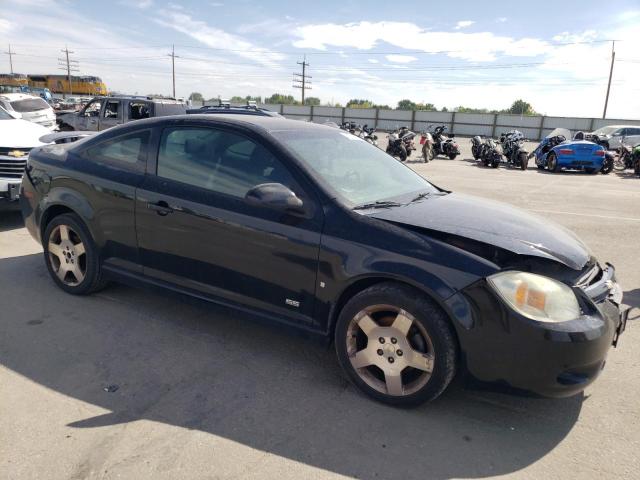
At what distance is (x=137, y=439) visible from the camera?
8.05 feet

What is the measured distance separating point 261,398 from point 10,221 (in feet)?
18.6

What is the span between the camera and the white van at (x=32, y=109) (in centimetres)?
1639

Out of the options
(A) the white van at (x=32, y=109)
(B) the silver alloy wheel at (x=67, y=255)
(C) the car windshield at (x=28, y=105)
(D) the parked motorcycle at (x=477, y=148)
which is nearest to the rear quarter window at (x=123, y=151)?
(B) the silver alloy wheel at (x=67, y=255)

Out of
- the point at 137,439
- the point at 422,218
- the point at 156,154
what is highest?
the point at 156,154

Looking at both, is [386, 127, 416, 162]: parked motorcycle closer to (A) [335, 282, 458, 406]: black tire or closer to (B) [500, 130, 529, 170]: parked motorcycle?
(B) [500, 130, 529, 170]: parked motorcycle

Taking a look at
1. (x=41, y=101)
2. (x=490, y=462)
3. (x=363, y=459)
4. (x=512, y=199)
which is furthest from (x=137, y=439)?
(x=41, y=101)

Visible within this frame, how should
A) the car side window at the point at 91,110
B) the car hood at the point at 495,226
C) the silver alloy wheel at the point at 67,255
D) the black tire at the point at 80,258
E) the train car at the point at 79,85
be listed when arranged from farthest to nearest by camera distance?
the train car at the point at 79,85, the car side window at the point at 91,110, the silver alloy wheel at the point at 67,255, the black tire at the point at 80,258, the car hood at the point at 495,226

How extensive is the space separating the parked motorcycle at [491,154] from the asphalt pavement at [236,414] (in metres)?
15.8

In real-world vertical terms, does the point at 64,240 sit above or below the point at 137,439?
above

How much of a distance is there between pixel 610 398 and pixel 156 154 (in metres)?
3.46

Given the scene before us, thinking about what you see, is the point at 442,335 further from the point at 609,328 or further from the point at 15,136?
the point at 15,136

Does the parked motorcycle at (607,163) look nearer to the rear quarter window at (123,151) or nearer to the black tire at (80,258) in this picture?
the rear quarter window at (123,151)

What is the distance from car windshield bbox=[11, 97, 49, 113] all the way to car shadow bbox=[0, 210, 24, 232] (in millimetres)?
11353

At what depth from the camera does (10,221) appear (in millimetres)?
6758
